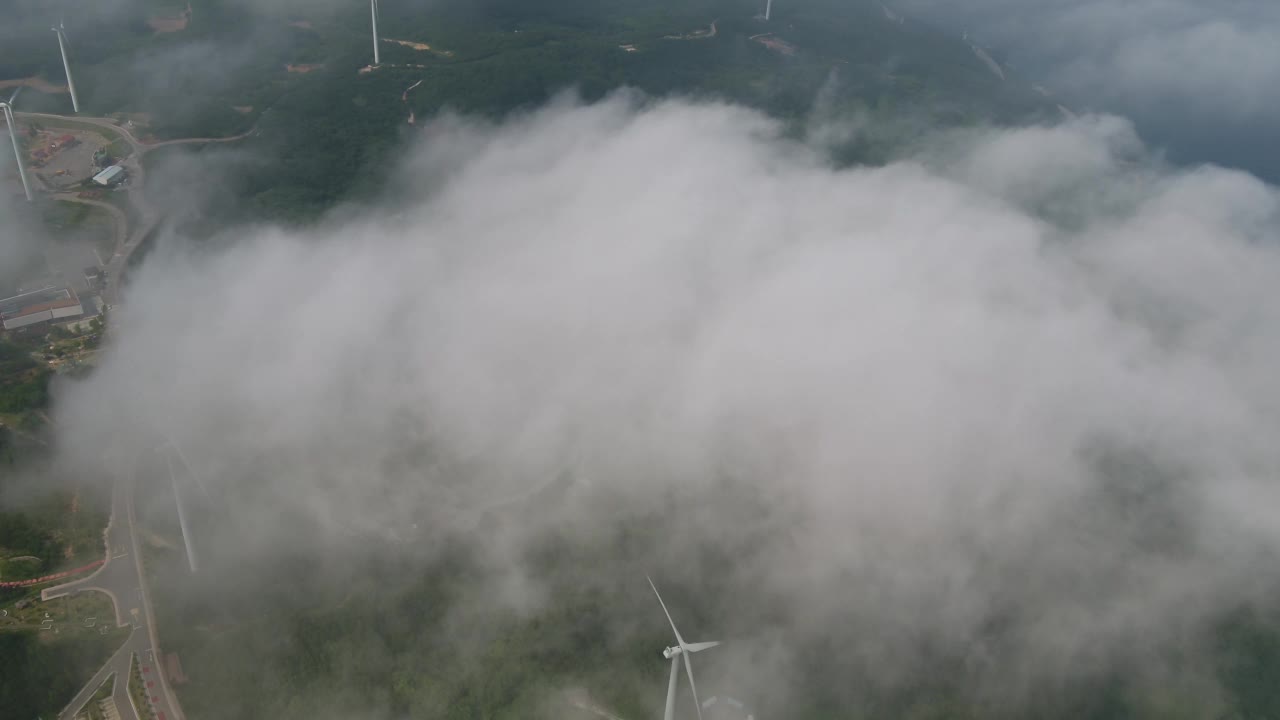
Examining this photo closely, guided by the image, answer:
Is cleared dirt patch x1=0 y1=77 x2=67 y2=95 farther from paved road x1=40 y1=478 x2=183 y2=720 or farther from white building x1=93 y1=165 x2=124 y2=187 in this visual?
paved road x1=40 y1=478 x2=183 y2=720

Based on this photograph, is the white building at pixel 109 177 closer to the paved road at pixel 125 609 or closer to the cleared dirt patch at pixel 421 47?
the paved road at pixel 125 609

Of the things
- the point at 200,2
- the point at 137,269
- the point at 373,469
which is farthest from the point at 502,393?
the point at 200,2

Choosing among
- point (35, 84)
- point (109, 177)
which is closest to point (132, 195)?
point (109, 177)

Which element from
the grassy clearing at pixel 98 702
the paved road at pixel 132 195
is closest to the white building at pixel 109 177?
the paved road at pixel 132 195

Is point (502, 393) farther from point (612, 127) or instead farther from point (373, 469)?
point (612, 127)

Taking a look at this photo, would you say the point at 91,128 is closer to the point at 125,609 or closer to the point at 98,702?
the point at 125,609

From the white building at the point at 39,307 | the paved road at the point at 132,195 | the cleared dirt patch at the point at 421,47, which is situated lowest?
the white building at the point at 39,307
